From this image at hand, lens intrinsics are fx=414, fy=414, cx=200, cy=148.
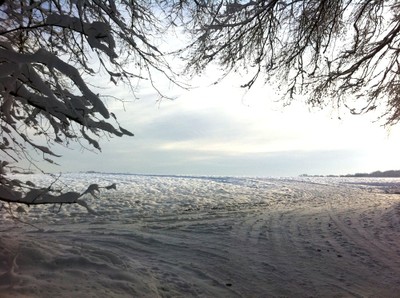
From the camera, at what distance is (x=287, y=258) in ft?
21.9

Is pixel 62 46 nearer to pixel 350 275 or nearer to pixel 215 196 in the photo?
pixel 350 275

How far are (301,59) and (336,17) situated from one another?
1.17m

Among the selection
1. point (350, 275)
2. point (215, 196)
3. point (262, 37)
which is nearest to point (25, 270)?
point (350, 275)

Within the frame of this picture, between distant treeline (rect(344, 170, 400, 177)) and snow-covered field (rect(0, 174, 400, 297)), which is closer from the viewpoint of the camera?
snow-covered field (rect(0, 174, 400, 297))

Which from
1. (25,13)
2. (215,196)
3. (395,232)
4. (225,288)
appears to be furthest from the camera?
(215,196)

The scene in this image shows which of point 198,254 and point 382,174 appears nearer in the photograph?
point 198,254

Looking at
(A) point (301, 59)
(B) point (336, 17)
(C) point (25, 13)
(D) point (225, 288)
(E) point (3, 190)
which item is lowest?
(D) point (225, 288)

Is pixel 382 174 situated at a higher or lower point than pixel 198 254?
higher

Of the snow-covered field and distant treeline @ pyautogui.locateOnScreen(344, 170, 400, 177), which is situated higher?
distant treeline @ pyautogui.locateOnScreen(344, 170, 400, 177)

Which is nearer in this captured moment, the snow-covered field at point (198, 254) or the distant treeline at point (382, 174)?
the snow-covered field at point (198, 254)

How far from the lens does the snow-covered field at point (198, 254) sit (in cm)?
482

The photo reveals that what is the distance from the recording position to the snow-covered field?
15.8 ft

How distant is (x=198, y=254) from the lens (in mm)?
6734

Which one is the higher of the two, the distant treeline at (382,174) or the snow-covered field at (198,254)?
the distant treeline at (382,174)
